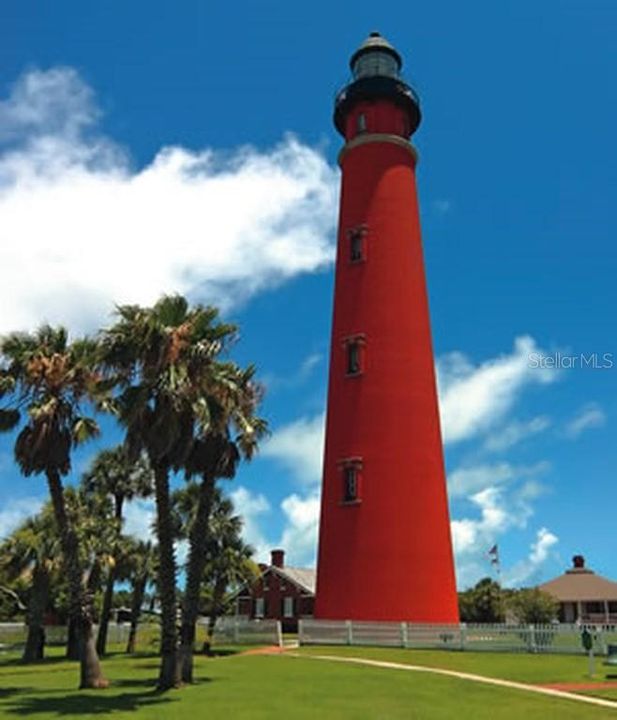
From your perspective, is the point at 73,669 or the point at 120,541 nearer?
the point at 73,669

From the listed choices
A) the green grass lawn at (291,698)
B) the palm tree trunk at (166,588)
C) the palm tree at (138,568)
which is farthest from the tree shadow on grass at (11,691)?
the palm tree at (138,568)

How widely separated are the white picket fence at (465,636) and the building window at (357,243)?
15450 millimetres

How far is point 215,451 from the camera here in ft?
73.5

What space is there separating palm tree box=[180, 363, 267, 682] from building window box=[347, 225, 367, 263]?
1190 cm

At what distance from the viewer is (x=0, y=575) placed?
123 feet

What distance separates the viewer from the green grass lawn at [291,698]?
1539 centimetres

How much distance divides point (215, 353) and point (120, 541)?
21.5 metres

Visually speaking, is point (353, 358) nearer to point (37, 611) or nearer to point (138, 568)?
point (138, 568)

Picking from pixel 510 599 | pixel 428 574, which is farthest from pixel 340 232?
pixel 510 599

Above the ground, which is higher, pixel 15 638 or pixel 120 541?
pixel 120 541

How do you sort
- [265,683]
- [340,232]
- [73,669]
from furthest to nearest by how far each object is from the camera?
[340,232] → [73,669] → [265,683]

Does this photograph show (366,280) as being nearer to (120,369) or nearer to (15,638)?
(120,369)

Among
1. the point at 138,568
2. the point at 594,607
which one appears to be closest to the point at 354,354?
the point at 138,568

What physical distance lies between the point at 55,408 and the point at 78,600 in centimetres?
543
